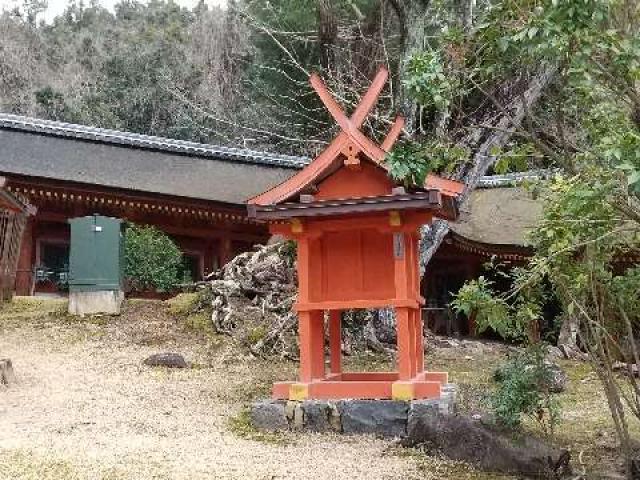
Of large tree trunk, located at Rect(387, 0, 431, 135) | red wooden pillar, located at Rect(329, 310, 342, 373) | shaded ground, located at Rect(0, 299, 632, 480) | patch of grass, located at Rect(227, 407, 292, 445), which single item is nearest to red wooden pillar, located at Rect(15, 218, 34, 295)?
shaded ground, located at Rect(0, 299, 632, 480)

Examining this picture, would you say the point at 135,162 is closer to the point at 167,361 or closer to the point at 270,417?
the point at 167,361

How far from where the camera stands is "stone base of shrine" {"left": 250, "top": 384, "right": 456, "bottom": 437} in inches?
316

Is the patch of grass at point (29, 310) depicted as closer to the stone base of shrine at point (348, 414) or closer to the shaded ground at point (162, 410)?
the shaded ground at point (162, 410)

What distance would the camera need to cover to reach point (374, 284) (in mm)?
8688

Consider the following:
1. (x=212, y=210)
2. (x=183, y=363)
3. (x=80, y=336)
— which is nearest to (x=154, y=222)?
(x=212, y=210)

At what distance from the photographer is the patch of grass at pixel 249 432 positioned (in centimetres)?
788

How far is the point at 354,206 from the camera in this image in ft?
27.4

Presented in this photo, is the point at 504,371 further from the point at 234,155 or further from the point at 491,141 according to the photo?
the point at 234,155

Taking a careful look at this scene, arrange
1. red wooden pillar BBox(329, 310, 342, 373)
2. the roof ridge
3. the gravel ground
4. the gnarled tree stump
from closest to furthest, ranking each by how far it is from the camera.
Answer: the gravel ground → red wooden pillar BBox(329, 310, 342, 373) → the gnarled tree stump → the roof ridge

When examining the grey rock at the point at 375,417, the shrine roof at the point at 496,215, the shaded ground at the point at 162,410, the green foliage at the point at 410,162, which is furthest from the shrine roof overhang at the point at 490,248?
the green foliage at the point at 410,162

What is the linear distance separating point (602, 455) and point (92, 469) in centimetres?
490

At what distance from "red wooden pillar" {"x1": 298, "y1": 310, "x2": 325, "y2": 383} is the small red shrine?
1 cm

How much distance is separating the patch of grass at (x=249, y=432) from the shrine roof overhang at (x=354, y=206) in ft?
7.62

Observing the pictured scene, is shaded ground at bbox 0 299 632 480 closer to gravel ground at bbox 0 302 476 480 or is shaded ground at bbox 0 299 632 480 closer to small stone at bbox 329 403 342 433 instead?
gravel ground at bbox 0 302 476 480
